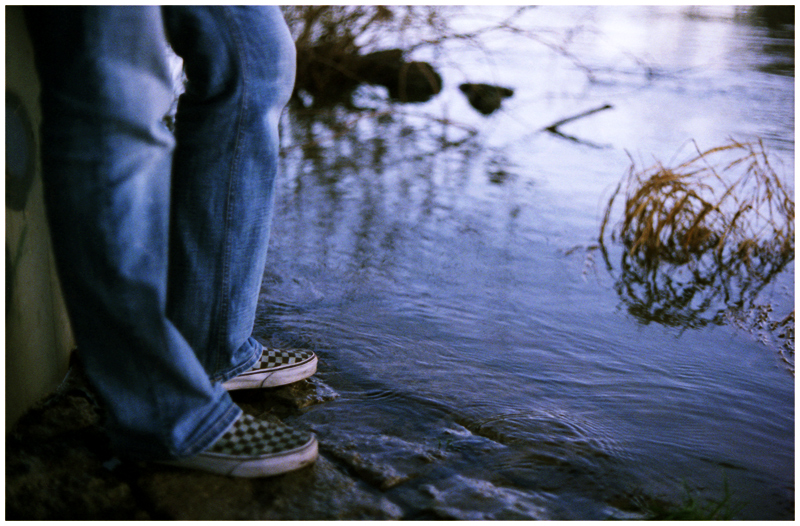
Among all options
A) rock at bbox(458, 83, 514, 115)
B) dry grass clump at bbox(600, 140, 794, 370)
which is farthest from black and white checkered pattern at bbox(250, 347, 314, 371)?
rock at bbox(458, 83, 514, 115)

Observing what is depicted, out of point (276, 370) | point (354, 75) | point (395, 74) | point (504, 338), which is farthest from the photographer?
point (395, 74)

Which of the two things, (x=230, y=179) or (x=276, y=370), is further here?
(x=276, y=370)

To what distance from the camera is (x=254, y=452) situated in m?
1.18

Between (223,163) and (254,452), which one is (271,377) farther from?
(223,163)

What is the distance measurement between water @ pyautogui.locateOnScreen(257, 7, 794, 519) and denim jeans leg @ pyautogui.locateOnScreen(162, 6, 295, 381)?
319mm

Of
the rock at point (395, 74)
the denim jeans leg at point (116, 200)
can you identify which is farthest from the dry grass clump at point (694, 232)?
the rock at point (395, 74)

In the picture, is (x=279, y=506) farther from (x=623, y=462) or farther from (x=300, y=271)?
(x=300, y=271)

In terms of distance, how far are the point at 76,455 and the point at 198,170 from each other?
514 mm

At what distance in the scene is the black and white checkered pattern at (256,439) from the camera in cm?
118

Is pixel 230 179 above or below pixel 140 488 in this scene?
above

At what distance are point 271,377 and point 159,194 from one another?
1.84 ft

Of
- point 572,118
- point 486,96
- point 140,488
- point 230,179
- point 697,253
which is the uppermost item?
point 230,179

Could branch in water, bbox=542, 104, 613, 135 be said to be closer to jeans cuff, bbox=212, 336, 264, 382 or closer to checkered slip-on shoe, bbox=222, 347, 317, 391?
checkered slip-on shoe, bbox=222, 347, 317, 391

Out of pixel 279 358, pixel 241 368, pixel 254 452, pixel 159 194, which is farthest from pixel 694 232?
pixel 159 194
